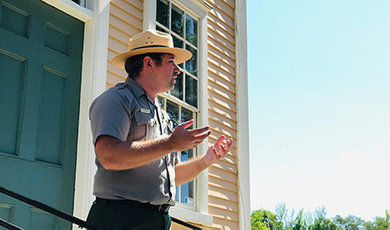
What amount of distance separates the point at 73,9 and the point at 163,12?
1.57 m

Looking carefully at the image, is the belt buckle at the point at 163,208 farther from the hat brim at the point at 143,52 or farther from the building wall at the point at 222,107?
the building wall at the point at 222,107

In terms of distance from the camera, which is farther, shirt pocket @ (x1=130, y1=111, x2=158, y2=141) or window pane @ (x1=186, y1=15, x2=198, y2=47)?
window pane @ (x1=186, y1=15, x2=198, y2=47)

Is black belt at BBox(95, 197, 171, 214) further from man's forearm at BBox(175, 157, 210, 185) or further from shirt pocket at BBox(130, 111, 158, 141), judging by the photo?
man's forearm at BBox(175, 157, 210, 185)

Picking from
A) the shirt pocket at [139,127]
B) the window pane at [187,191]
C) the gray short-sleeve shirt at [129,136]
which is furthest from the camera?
the window pane at [187,191]

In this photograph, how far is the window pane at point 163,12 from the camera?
18.9 feet

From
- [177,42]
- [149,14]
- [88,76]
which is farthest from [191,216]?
[149,14]

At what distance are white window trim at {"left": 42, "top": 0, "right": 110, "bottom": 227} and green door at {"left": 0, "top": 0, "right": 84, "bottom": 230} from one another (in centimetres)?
5

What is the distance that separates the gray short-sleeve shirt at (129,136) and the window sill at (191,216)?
99.8 inches

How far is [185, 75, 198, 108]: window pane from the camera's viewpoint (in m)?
6.18

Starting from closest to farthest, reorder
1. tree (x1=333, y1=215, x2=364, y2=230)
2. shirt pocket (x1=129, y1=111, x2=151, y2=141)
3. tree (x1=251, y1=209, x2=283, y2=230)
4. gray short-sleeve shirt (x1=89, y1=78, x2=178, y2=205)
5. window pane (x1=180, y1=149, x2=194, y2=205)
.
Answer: gray short-sleeve shirt (x1=89, y1=78, x2=178, y2=205)
shirt pocket (x1=129, y1=111, x2=151, y2=141)
window pane (x1=180, y1=149, x2=194, y2=205)
tree (x1=251, y1=209, x2=283, y2=230)
tree (x1=333, y1=215, x2=364, y2=230)

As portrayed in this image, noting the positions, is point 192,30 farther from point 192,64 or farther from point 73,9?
point 73,9

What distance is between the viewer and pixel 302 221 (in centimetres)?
4300

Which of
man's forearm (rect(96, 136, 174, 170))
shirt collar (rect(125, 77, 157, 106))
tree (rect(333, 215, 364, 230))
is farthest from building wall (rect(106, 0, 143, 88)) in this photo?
tree (rect(333, 215, 364, 230))

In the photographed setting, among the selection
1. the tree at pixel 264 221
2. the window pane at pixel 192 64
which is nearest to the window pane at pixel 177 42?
the window pane at pixel 192 64
